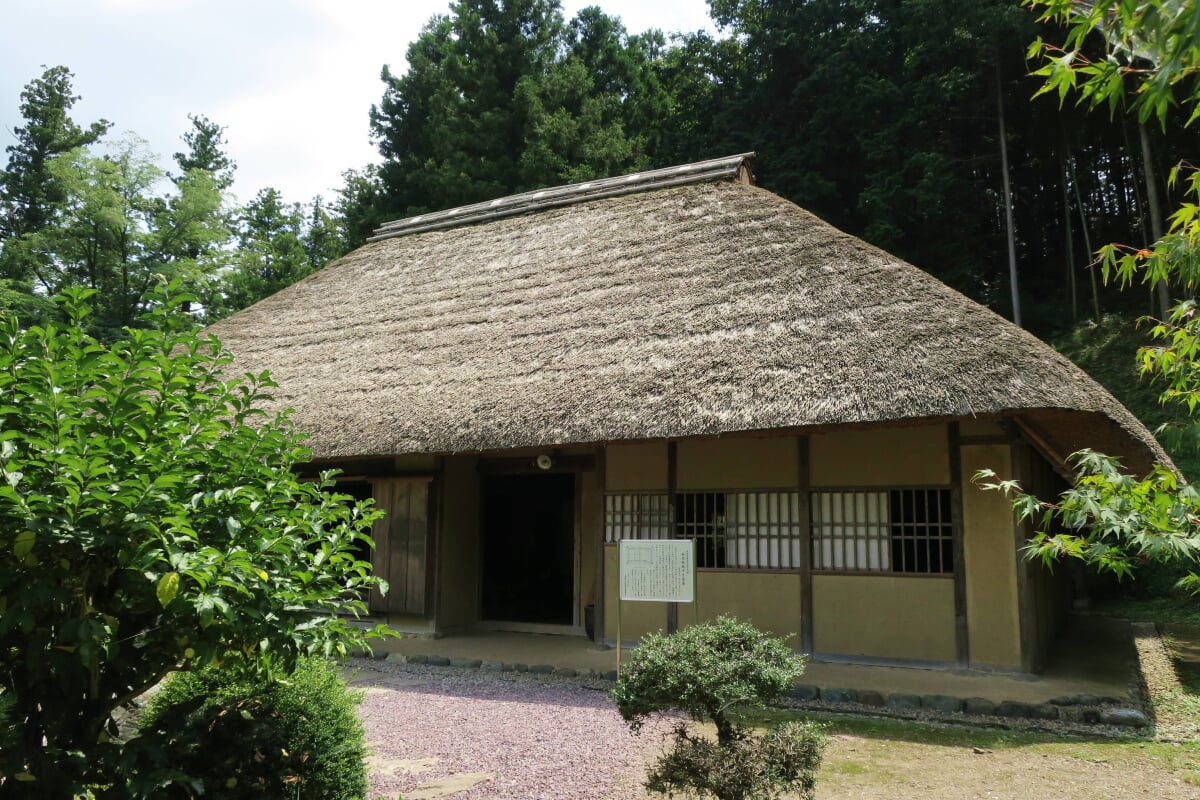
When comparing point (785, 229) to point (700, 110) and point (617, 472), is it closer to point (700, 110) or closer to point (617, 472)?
point (617, 472)

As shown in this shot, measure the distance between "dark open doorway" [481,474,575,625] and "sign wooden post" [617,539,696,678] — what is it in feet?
11.7

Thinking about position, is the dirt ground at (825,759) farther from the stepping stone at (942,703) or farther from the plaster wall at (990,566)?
the plaster wall at (990,566)

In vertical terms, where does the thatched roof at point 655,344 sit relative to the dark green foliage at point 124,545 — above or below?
above

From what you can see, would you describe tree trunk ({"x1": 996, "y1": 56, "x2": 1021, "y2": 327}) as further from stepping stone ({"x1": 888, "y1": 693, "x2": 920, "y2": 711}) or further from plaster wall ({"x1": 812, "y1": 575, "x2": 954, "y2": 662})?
stepping stone ({"x1": 888, "y1": 693, "x2": 920, "y2": 711})

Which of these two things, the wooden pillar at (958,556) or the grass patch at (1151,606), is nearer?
the wooden pillar at (958,556)

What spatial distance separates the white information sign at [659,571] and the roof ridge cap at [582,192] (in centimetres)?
629

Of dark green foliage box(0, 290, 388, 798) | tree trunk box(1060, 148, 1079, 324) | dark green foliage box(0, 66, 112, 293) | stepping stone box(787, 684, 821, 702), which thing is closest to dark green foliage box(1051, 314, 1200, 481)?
tree trunk box(1060, 148, 1079, 324)

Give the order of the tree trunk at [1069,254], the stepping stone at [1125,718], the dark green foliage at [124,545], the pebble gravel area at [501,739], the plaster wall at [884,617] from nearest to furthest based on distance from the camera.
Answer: the dark green foliage at [124,545] < the pebble gravel area at [501,739] < the stepping stone at [1125,718] < the plaster wall at [884,617] < the tree trunk at [1069,254]

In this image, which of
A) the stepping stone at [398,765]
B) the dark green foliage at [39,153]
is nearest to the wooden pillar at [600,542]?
the stepping stone at [398,765]

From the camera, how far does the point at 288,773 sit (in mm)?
3074

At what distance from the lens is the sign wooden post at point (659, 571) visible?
5711mm

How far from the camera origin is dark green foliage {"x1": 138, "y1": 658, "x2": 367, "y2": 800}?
115 inches

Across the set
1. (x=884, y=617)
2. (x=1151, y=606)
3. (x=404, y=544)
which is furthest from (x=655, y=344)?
(x=1151, y=606)

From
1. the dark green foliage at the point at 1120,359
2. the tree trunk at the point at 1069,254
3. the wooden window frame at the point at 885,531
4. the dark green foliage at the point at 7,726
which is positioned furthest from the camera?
the tree trunk at the point at 1069,254
